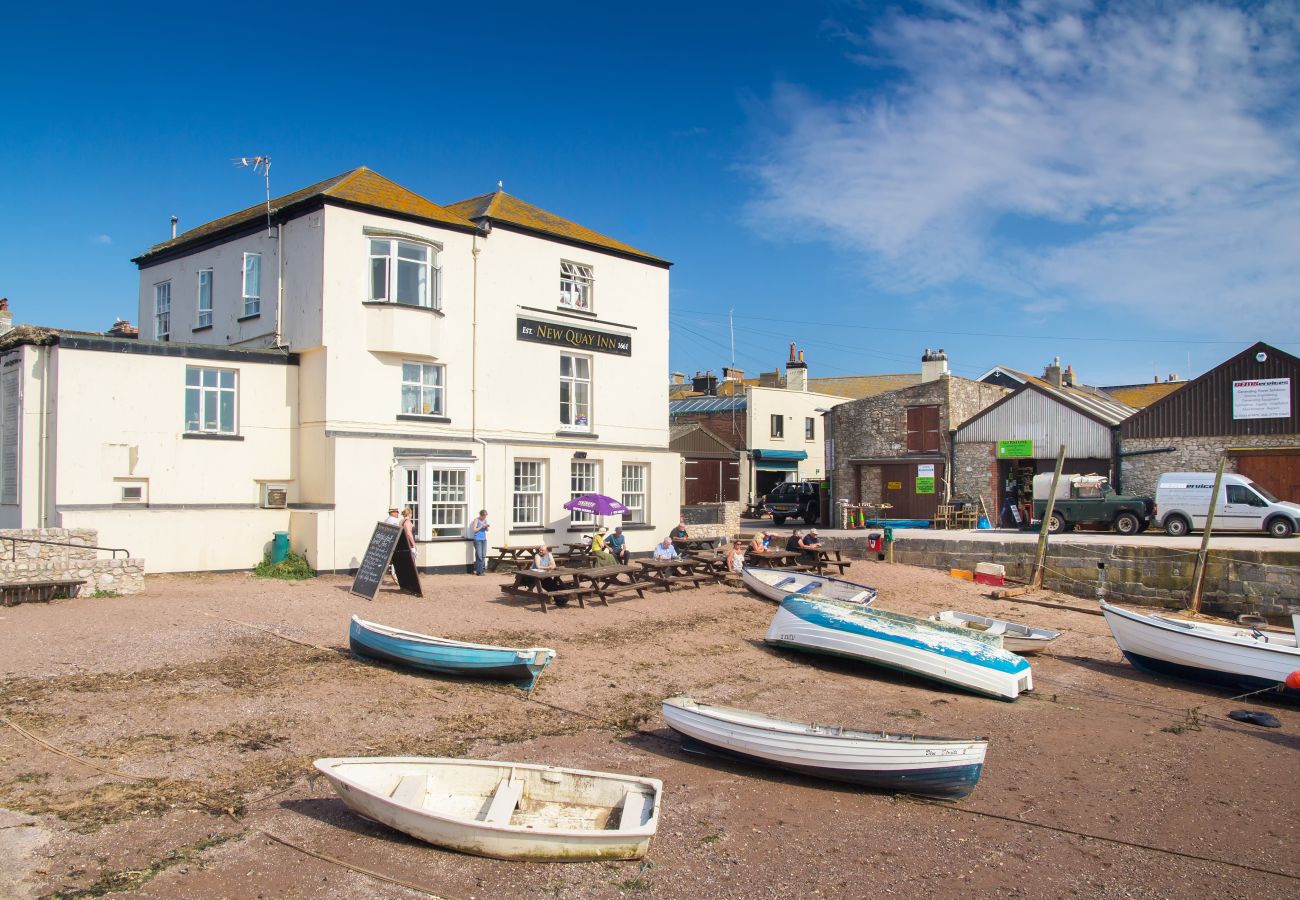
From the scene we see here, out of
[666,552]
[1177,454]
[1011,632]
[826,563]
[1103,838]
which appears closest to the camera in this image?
[1103,838]

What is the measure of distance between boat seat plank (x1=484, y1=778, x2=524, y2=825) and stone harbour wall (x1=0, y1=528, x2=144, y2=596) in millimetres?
11606

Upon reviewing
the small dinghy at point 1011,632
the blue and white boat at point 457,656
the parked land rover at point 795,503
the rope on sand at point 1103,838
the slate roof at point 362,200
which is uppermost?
the slate roof at point 362,200

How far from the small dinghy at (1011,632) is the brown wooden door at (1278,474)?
17127mm

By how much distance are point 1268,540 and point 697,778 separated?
2294 centimetres

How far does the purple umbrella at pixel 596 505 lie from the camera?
2275cm

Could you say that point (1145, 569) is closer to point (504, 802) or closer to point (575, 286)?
point (575, 286)

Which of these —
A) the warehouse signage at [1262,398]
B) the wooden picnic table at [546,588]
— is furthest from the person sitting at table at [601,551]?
the warehouse signage at [1262,398]

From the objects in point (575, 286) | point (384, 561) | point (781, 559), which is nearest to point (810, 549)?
point (781, 559)

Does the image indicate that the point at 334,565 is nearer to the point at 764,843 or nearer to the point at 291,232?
the point at 291,232

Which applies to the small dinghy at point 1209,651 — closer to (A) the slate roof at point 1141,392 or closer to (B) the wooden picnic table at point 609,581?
(B) the wooden picnic table at point 609,581

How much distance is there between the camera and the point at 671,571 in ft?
71.1

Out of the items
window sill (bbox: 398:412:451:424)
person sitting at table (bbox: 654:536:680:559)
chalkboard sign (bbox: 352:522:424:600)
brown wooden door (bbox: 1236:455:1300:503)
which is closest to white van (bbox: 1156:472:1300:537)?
brown wooden door (bbox: 1236:455:1300:503)

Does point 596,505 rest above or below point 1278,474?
below

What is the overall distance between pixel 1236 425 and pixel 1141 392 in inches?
995
